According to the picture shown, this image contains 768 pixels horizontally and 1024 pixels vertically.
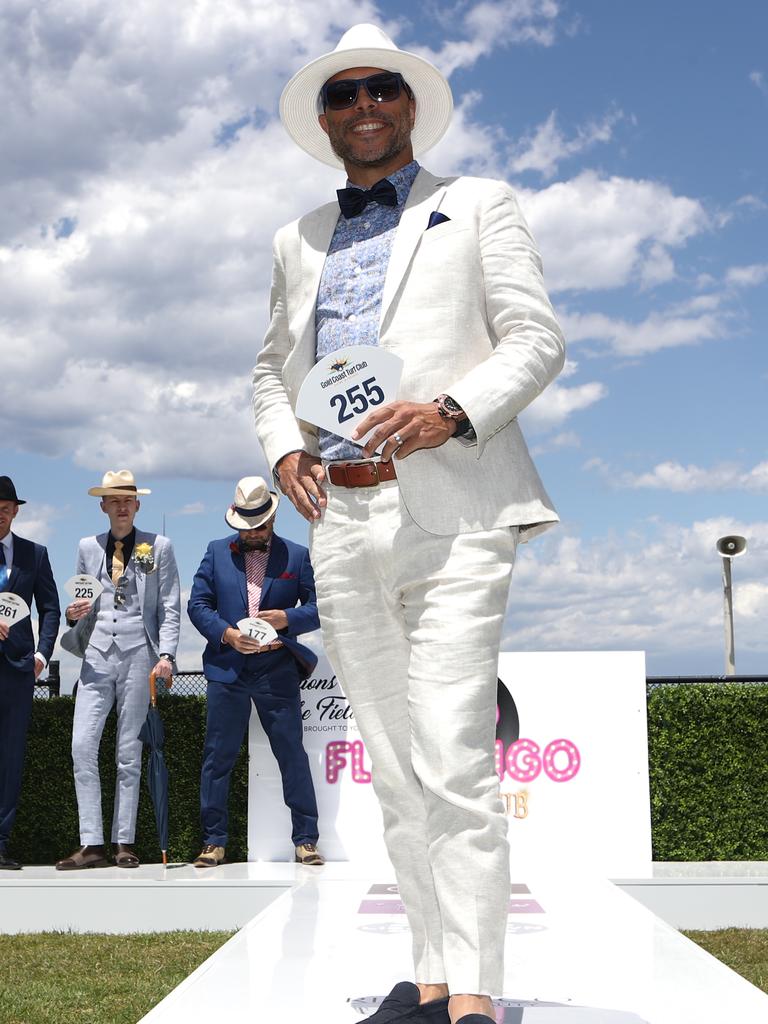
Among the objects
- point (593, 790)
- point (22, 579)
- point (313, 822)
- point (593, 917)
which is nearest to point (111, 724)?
point (22, 579)

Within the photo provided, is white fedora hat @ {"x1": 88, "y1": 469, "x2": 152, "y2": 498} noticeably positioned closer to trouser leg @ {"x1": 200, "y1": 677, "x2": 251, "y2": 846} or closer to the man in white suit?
trouser leg @ {"x1": 200, "y1": 677, "x2": 251, "y2": 846}

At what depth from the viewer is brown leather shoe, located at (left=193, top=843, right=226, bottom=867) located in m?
7.28

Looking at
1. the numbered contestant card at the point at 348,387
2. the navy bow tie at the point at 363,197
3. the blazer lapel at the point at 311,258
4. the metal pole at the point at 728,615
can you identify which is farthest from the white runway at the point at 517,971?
the metal pole at the point at 728,615

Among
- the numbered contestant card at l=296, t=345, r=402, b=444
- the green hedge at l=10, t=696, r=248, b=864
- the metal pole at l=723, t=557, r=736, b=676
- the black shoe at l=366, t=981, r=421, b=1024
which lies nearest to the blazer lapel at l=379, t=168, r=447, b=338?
the numbered contestant card at l=296, t=345, r=402, b=444

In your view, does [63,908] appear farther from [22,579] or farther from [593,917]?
[593,917]

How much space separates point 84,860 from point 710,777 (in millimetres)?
4149

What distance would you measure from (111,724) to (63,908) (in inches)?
61.3

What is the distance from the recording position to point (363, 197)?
3.10 m

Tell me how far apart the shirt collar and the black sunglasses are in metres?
0.18

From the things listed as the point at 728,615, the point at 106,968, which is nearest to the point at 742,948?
the point at 106,968

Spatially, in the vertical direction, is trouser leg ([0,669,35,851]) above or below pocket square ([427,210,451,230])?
below

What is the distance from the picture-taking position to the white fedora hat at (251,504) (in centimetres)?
724

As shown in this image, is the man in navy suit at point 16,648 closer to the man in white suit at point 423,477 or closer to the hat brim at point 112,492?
the hat brim at point 112,492

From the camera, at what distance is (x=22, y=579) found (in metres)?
7.64
